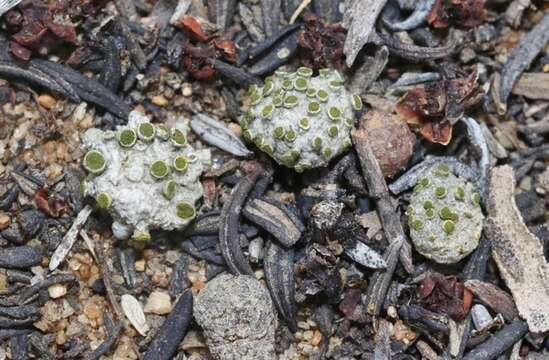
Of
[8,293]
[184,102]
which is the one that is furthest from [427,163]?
[8,293]

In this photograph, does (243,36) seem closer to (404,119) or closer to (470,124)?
(404,119)

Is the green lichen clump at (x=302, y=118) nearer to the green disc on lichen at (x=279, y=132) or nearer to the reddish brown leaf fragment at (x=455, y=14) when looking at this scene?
the green disc on lichen at (x=279, y=132)

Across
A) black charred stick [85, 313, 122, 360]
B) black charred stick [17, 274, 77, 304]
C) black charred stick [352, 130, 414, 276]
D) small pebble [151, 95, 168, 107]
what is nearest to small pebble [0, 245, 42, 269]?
black charred stick [17, 274, 77, 304]

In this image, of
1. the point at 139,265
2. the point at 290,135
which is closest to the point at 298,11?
the point at 290,135

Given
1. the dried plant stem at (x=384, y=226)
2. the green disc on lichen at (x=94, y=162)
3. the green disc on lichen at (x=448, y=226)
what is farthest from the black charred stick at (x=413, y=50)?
the green disc on lichen at (x=94, y=162)

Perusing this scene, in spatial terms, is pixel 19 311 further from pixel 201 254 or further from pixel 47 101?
pixel 47 101
